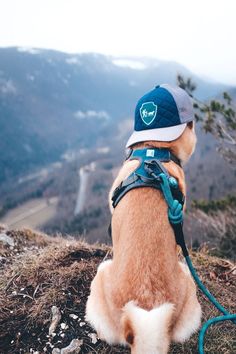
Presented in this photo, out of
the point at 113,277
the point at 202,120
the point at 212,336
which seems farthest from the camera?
the point at 202,120

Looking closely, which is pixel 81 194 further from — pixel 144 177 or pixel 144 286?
pixel 144 286

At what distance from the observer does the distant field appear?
13541 cm

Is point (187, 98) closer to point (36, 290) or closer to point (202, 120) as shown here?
point (36, 290)

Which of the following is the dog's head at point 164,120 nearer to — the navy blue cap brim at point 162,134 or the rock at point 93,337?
the navy blue cap brim at point 162,134

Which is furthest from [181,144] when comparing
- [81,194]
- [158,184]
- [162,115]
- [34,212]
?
[81,194]

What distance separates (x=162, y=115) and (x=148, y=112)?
147 mm

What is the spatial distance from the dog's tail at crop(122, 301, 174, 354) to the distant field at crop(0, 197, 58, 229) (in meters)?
127

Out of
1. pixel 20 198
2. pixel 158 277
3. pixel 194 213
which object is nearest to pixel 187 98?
pixel 158 277

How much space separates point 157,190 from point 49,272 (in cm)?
211

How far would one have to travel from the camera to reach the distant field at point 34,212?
5331 inches

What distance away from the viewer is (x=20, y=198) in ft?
571

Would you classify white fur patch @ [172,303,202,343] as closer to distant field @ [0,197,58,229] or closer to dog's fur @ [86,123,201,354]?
dog's fur @ [86,123,201,354]

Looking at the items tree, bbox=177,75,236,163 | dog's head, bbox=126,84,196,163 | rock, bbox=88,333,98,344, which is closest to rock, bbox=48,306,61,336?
rock, bbox=88,333,98,344

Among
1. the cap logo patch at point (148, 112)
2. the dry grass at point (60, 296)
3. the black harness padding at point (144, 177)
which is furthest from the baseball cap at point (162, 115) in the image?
the dry grass at point (60, 296)
